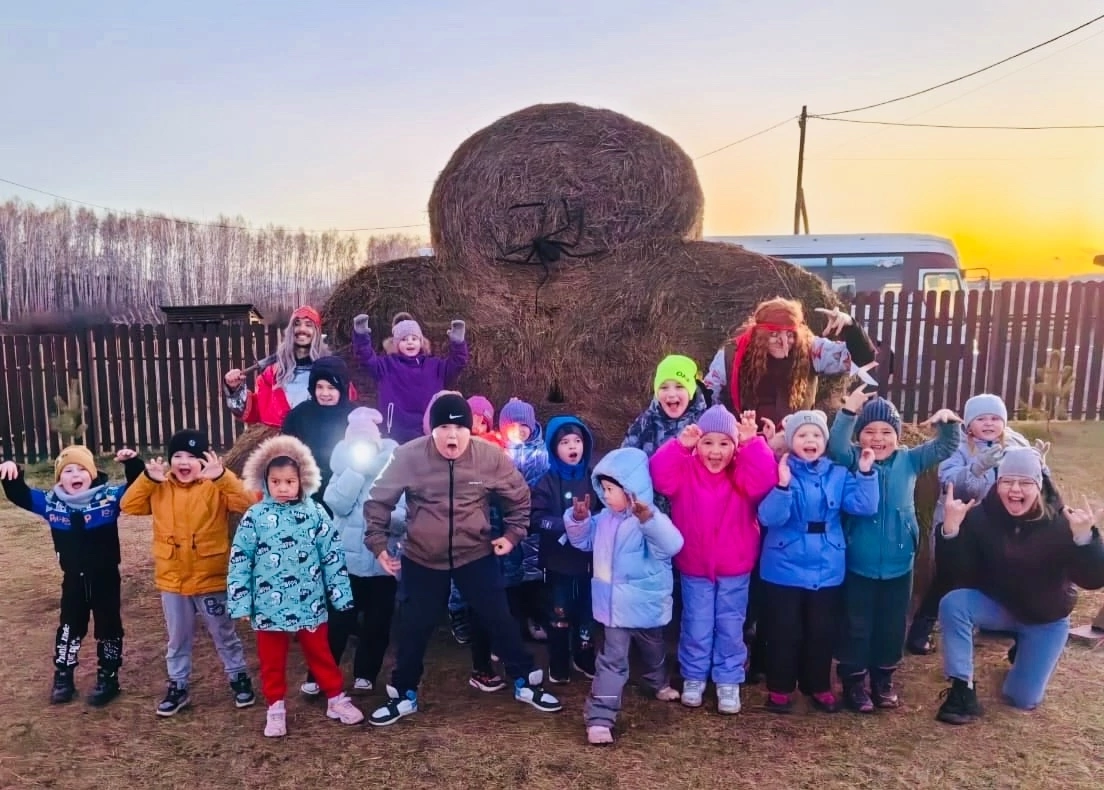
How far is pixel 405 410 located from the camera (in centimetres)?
475

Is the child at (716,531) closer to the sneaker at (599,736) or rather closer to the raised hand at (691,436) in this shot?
the raised hand at (691,436)

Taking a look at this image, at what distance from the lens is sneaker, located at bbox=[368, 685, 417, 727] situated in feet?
11.3

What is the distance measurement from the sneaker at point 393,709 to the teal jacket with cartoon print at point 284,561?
0.49 m

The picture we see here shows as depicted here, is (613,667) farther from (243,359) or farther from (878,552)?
(243,359)

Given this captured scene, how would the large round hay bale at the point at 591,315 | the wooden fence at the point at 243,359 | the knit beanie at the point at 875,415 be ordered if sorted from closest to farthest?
the knit beanie at the point at 875,415 → the large round hay bale at the point at 591,315 → the wooden fence at the point at 243,359

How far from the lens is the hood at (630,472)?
133 inches

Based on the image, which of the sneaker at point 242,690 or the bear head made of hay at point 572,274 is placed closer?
the sneaker at point 242,690

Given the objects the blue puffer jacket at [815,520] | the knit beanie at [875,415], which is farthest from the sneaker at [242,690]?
the knit beanie at [875,415]

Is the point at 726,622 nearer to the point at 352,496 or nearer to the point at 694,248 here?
the point at 352,496

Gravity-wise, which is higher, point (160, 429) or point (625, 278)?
point (625, 278)

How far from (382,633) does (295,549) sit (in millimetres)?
696

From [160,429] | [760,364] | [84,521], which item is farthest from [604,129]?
[160,429]

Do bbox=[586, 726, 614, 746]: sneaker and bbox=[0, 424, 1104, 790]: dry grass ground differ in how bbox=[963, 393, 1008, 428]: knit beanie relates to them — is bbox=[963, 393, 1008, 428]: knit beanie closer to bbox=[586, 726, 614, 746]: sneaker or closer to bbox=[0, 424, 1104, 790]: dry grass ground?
bbox=[0, 424, 1104, 790]: dry grass ground

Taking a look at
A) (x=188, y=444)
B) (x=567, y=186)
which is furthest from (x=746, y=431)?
(x=567, y=186)
